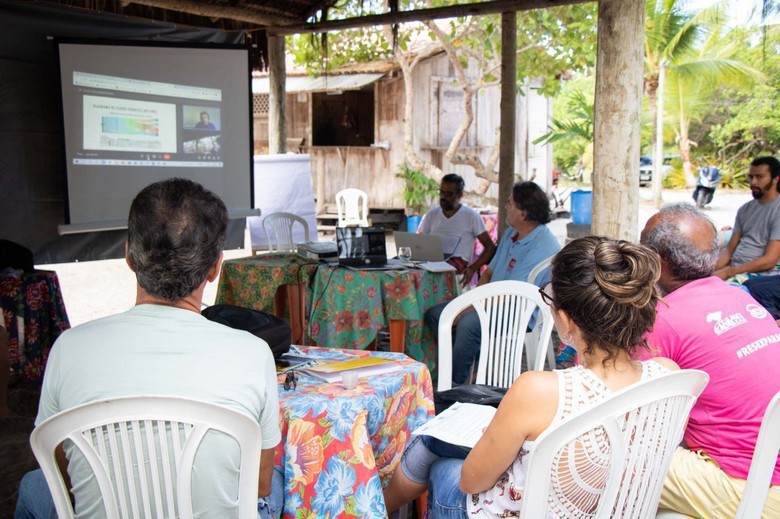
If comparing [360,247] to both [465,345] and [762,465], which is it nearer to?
[465,345]

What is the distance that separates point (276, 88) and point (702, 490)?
22.0 feet

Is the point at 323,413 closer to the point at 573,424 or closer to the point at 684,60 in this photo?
the point at 573,424

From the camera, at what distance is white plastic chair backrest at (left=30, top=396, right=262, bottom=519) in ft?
5.17

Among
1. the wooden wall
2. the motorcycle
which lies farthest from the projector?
the motorcycle

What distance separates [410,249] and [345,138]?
12.6 meters

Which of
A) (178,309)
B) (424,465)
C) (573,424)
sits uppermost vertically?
(178,309)

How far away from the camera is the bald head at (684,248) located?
2297mm

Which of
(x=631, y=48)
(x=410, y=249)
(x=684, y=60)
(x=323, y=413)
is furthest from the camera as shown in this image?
(x=684, y=60)

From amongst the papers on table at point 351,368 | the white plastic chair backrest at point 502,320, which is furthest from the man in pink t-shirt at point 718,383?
the white plastic chair backrest at point 502,320

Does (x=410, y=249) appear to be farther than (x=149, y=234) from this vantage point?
Yes

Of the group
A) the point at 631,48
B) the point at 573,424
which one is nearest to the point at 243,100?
the point at 631,48

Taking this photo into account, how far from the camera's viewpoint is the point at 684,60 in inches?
821

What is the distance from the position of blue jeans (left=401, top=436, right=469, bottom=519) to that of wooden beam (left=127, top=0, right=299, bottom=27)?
17.0 feet

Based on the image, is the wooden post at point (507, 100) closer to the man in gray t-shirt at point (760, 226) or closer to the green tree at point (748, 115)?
the man in gray t-shirt at point (760, 226)
